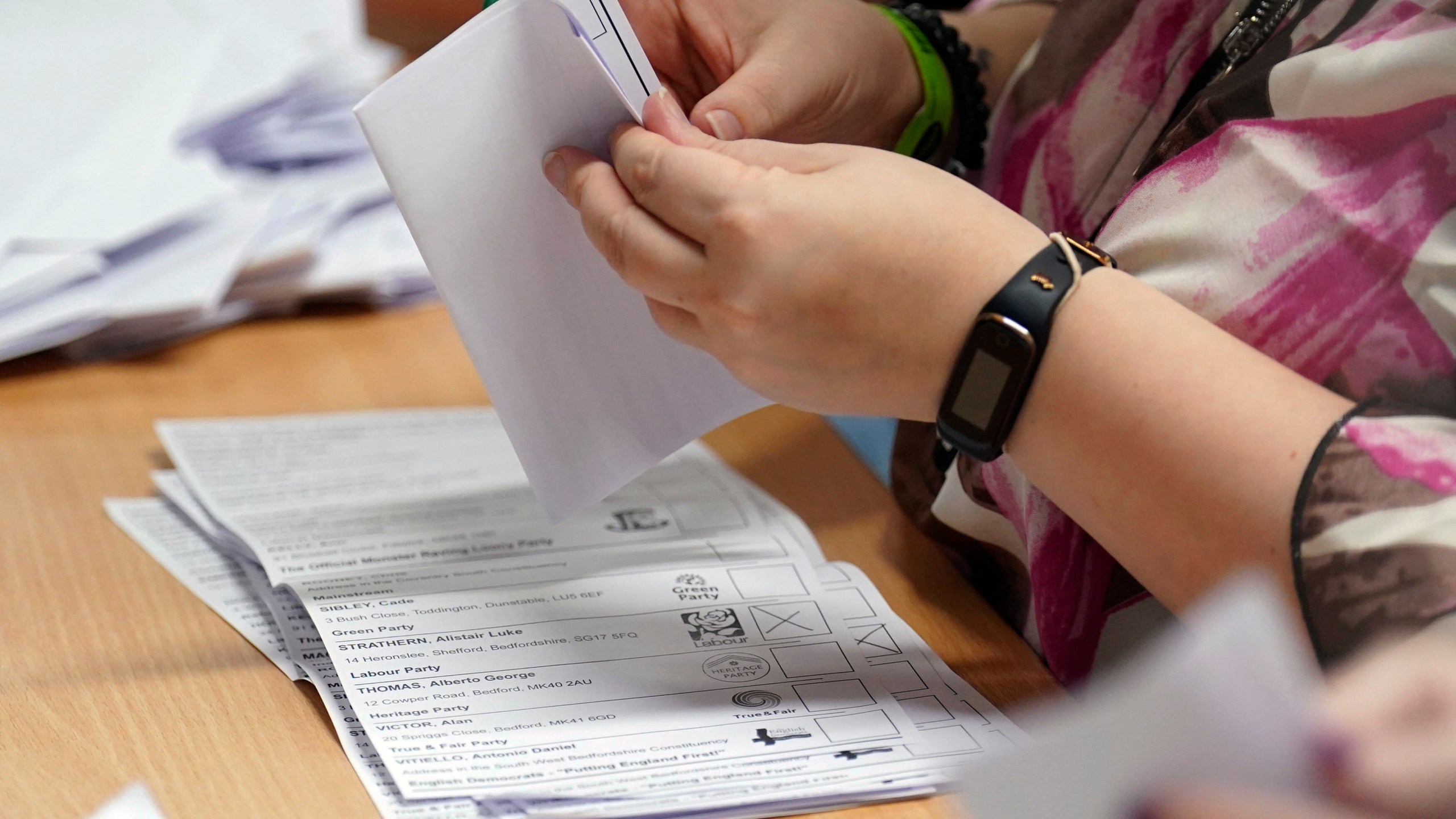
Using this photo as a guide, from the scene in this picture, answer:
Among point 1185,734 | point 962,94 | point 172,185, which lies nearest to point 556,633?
point 1185,734

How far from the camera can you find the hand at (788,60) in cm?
53

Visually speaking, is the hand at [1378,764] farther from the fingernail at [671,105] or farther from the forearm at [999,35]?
the forearm at [999,35]

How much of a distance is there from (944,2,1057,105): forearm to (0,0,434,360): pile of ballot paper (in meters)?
0.42

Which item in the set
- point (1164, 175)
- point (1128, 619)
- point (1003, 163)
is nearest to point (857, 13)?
point (1003, 163)

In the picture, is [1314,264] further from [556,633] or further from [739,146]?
[556,633]

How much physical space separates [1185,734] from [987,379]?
16 centimetres

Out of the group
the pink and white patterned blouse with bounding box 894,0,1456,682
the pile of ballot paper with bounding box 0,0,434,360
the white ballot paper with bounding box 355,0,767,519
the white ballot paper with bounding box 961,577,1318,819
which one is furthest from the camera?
the pile of ballot paper with bounding box 0,0,434,360

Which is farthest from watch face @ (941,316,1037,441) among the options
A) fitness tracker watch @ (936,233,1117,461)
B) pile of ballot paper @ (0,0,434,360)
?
A: pile of ballot paper @ (0,0,434,360)

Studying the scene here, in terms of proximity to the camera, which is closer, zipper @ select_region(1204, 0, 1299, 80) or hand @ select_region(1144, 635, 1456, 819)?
hand @ select_region(1144, 635, 1456, 819)

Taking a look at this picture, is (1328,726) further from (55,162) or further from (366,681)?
(55,162)

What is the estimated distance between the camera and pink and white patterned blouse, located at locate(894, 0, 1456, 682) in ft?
1.13

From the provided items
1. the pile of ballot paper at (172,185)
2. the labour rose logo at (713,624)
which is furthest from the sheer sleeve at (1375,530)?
the pile of ballot paper at (172,185)

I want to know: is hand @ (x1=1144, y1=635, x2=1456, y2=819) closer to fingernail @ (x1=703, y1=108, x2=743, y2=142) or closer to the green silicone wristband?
fingernail @ (x1=703, y1=108, x2=743, y2=142)

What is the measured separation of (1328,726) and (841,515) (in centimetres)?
36
